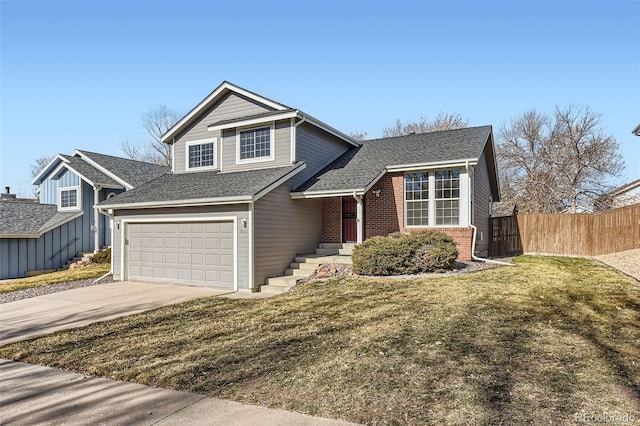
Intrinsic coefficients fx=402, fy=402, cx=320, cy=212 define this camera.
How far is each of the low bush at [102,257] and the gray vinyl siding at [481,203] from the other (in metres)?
16.3

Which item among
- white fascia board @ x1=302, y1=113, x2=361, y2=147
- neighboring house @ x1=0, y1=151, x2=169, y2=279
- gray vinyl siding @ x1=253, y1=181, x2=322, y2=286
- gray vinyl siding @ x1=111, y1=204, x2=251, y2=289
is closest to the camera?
gray vinyl siding @ x1=111, y1=204, x2=251, y2=289

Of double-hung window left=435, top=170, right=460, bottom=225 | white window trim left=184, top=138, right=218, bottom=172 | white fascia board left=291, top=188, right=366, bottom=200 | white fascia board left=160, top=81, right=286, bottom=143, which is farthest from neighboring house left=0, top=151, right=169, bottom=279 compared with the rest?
double-hung window left=435, top=170, right=460, bottom=225

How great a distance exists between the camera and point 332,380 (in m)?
4.48

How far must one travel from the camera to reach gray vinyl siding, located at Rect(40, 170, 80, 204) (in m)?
21.2

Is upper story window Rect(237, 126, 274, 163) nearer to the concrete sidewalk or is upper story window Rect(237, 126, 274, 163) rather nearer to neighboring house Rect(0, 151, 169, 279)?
neighboring house Rect(0, 151, 169, 279)

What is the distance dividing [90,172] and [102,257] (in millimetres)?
4642

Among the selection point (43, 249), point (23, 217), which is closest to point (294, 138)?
point (43, 249)

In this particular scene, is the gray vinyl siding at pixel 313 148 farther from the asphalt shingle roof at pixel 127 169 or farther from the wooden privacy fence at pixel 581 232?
the asphalt shingle roof at pixel 127 169

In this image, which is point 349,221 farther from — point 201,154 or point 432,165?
point 201,154

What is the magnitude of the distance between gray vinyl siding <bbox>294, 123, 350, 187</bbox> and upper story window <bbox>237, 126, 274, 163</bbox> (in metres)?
1.06

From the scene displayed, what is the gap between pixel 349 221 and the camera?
48.8 feet

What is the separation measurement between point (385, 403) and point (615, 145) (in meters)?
33.7

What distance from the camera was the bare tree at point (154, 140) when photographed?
130ft

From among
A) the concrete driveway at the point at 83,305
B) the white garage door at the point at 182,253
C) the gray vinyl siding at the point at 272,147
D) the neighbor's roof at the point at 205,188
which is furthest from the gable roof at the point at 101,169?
the concrete driveway at the point at 83,305
